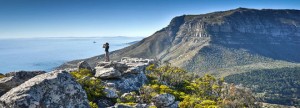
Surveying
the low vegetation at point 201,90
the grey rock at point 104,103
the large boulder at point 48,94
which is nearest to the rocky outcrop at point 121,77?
the low vegetation at point 201,90

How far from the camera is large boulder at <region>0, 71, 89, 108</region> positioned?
1712cm

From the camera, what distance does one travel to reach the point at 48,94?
1789 centimetres

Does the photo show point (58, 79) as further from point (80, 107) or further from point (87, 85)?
point (87, 85)

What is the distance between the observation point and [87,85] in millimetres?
53469

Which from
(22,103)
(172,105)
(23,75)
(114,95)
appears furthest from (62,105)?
(172,105)

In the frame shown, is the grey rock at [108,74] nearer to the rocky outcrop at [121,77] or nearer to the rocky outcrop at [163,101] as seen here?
the rocky outcrop at [121,77]

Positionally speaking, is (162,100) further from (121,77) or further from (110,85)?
(121,77)

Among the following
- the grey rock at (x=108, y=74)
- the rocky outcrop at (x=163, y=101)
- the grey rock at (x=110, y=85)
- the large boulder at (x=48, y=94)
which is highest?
the large boulder at (x=48, y=94)

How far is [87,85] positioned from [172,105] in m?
14.4

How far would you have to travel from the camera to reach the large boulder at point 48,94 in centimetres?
1712

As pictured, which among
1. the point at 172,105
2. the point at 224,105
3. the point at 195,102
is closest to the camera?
the point at 172,105

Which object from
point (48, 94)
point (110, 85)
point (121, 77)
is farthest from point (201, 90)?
point (48, 94)

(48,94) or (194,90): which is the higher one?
(48,94)

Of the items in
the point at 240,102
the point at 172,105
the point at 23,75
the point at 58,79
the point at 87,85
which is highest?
the point at 58,79
